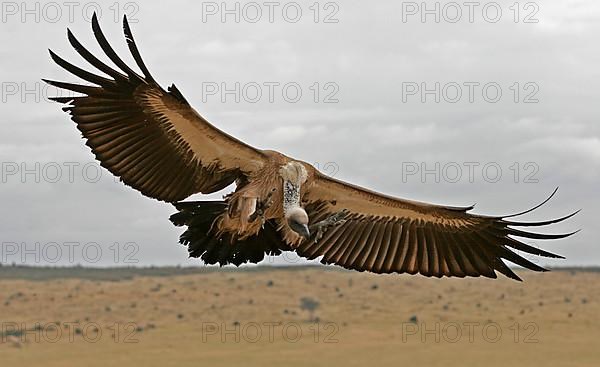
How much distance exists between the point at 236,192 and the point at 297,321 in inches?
1140

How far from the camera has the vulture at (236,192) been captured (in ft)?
33.8

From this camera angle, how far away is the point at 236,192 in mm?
10500

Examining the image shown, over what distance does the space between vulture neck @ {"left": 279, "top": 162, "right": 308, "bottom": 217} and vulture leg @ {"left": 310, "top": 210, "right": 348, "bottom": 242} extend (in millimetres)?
347

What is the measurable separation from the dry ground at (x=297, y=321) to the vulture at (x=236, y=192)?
67.0ft

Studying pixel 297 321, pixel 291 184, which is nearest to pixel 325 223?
pixel 291 184

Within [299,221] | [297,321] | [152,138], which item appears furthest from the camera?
[297,321]

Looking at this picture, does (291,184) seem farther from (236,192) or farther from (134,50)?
(134,50)

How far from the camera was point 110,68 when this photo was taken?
10.2 metres

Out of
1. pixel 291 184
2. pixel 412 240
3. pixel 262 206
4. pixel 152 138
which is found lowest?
pixel 412 240

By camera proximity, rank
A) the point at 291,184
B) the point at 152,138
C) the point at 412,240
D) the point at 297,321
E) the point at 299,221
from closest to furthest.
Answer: the point at 299,221
the point at 291,184
the point at 152,138
the point at 412,240
the point at 297,321

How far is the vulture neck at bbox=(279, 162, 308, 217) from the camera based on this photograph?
10227 mm

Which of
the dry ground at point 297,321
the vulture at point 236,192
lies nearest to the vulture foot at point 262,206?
the vulture at point 236,192

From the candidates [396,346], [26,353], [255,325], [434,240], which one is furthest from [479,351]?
[434,240]

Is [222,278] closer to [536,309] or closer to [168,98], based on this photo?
[536,309]
